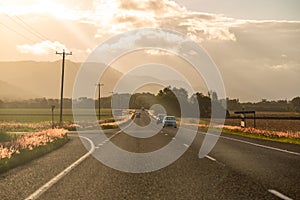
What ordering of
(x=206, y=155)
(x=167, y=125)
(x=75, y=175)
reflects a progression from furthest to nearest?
(x=167, y=125) < (x=206, y=155) < (x=75, y=175)

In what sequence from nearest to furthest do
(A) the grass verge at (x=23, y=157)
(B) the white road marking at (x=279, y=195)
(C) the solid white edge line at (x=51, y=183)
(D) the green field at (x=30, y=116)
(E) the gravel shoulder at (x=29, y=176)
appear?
(B) the white road marking at (x=279, y=195)
(C) the solid white edge line at (x=51, y=183)
(E) the gravel shoulder at (x=29, y=176)
(A) the grass verge at (x=23, y=157)
(D) the green field at (x=30, y=116)

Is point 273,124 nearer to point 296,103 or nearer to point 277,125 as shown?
point 277,125

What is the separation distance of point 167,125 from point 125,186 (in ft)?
138

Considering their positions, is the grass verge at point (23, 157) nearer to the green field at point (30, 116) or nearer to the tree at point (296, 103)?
the green field at point (30, 116)

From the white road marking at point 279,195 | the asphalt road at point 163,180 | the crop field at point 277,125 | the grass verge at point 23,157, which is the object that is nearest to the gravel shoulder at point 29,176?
the asphalt road at point 163,180

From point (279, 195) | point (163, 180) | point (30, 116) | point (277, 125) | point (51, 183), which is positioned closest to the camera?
point (279, 195)

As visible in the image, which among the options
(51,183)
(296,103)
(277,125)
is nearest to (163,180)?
(51,183)

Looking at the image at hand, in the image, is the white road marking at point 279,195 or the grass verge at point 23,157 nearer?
the white road marking at point 279,195

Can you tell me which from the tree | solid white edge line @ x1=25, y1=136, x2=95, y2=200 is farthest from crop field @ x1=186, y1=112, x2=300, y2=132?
the tree

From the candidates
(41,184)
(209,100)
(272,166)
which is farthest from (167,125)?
(209,100)

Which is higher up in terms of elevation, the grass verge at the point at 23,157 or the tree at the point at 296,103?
the tree at the point at 296,103

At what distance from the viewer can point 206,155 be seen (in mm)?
16156

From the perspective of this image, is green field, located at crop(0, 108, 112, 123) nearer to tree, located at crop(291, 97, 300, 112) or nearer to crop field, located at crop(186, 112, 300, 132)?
crop field, located at crop(186, 112, 300, 132)

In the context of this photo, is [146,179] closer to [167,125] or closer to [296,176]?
[296,176]
